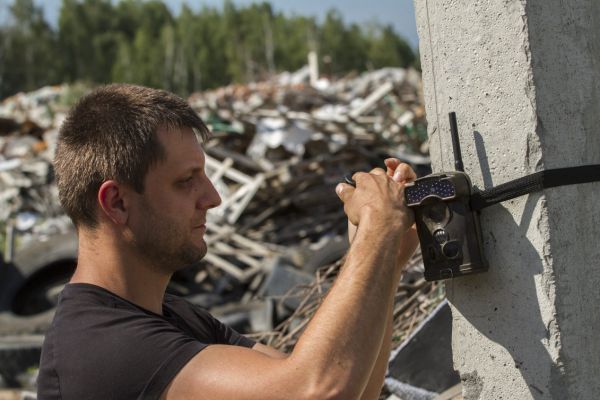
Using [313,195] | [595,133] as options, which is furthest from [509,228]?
[313,195]

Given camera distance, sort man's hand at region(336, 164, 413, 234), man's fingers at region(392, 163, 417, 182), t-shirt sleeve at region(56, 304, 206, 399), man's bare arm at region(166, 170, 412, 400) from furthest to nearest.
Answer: man's fingers at region(392, 163, 417, 182) → man's hand at region(336, 164, 413, 234) → t-shirt sleeve at region(56, 304, 206, 399) → man's bare arm at region(166, 170, 412, 400)

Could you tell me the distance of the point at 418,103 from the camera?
45.1 ft

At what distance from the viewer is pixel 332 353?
5.62 ft

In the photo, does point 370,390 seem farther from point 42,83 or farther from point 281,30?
point 281,30

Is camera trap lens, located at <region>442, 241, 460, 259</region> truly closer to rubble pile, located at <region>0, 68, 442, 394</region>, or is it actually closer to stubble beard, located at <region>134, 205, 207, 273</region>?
stubble beard, located at <region>134, 205, 207, 273</region>

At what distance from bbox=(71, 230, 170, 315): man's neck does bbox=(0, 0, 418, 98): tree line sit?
175 ft

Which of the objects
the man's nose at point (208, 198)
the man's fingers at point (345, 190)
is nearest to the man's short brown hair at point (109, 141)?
the man's nose at point (208, 198)

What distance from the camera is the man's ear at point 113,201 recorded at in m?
2.02

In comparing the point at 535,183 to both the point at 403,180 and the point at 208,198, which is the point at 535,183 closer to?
the point at 403,180

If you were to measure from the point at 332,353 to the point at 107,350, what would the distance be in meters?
0.57

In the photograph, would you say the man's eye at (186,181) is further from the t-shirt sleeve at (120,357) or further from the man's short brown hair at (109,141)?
the t-shirt sleeve at (120,357)

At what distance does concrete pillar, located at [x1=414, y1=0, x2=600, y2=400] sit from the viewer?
6.41 ft

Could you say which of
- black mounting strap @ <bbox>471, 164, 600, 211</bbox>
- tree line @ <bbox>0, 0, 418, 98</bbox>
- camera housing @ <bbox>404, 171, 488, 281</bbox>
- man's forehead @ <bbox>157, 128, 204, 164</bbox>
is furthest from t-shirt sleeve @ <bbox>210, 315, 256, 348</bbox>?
tree line @ <bbox>0, 0, 418, 98</bbox>

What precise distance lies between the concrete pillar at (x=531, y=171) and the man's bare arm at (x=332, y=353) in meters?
0.35
